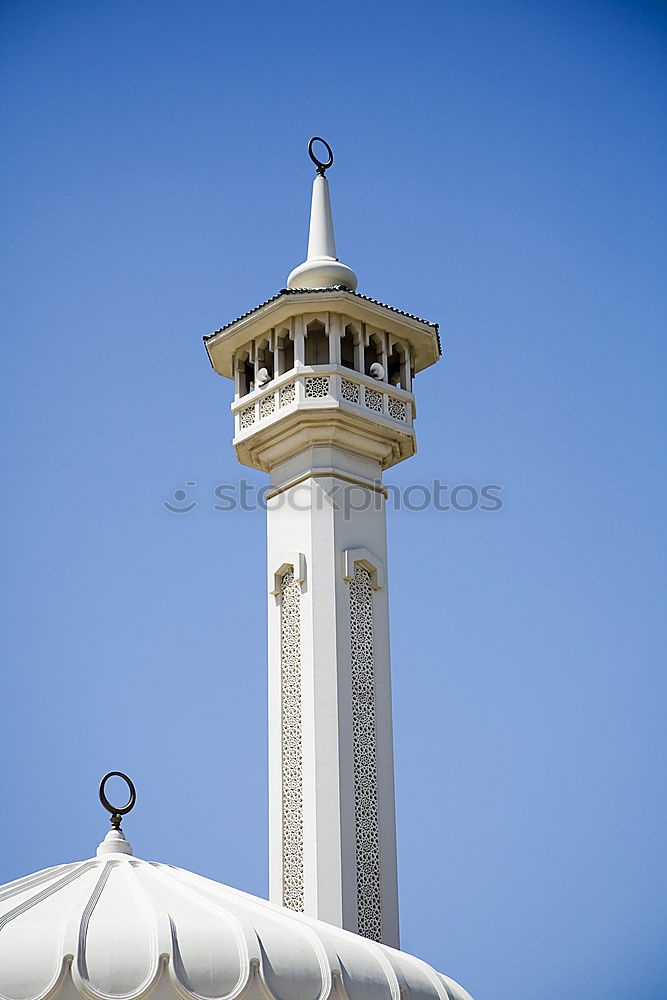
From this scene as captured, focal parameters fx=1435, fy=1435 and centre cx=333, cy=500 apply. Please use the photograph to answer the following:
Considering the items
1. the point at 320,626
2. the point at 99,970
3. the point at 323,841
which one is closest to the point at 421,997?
the point at 99,970

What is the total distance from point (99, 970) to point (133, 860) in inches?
45.3

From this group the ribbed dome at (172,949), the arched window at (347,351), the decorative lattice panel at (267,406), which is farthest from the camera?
the arched window at (347,351)

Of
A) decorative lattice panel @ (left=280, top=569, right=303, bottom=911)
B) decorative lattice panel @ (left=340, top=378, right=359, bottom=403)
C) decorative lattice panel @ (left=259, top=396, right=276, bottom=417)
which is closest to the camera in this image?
decorative lattice panel @ (left=280, top=569, right=303, bottom=911)

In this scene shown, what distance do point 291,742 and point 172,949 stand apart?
14.6ft

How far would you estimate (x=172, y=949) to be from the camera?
18.6 feet

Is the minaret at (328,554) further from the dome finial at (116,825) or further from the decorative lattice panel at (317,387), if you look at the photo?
the dome finial at (116,825)

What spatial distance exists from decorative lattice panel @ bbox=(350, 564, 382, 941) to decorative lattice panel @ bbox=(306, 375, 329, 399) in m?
1.32

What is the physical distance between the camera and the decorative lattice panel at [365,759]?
9625 mm

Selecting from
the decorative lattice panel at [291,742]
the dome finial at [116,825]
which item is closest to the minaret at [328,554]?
the decorative lattice panel at [291,742]

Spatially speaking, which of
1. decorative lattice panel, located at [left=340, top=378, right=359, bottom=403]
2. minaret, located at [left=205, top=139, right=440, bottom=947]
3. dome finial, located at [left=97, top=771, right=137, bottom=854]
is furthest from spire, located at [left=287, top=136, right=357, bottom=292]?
dome finial, located at [left=97, top=771, right=137, bottom=854]

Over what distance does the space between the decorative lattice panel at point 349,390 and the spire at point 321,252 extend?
2.74 feet

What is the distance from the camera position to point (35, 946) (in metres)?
5.70

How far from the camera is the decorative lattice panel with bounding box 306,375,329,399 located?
10.7 m

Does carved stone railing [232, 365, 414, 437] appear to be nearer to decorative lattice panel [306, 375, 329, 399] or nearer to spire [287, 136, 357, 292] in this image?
decorative lattice panel [306, 375, 329, 399]
